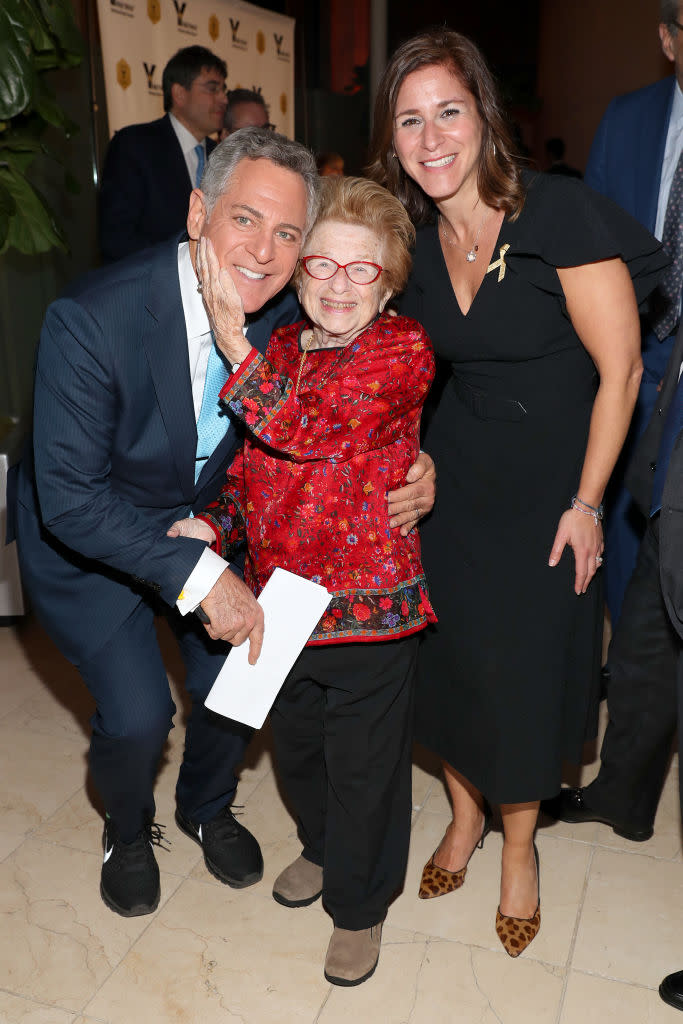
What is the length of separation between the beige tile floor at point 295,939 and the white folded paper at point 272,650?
664 mm

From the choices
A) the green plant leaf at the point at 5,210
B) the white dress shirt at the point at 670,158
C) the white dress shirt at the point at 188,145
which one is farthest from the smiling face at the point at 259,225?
the white dress shirt at the point at 188,145

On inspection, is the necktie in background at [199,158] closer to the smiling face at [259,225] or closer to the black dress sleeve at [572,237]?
the smiling face at [259,225]

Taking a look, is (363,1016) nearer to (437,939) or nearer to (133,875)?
(437,939)

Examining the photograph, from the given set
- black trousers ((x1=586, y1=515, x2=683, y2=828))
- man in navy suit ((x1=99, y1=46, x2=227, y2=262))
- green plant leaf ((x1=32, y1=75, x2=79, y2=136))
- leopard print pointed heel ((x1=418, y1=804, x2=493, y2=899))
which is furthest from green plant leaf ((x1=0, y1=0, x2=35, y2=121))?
leopard print pointed heel ((x1=418, y1=804, x2=493, y2=899))

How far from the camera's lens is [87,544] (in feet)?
6.57

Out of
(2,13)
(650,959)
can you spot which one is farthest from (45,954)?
(2,13)

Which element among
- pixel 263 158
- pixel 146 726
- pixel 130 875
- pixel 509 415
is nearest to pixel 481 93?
pixel 263 158

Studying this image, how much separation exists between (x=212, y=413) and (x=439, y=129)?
2.59ft

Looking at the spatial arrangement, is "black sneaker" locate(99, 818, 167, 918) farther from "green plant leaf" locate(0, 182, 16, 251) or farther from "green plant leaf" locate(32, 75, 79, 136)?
"green plant leaf" locate(32, 75, 79, 136)

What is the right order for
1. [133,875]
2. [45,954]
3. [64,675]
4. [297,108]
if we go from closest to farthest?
[45,954] → [133,875] → [64,675] → [297,108]

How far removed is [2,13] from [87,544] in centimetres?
210

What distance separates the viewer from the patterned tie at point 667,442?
1.98m

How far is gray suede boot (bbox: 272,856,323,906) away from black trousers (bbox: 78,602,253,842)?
258 mm

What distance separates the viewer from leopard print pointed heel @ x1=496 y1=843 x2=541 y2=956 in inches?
86.1
